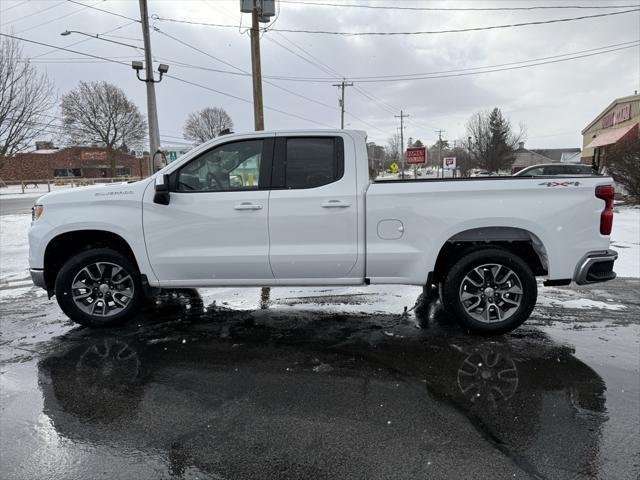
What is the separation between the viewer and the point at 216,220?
4633 millimetres

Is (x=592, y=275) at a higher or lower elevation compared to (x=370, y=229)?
lower

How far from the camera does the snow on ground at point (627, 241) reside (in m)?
7.75

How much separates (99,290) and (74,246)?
Answer: 22.9 inches

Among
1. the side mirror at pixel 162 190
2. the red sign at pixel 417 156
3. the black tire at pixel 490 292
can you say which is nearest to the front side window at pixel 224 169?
the side mirror at pixel 162 190

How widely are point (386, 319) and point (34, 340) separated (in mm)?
3723

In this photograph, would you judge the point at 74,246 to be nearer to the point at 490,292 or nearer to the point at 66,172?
the point at 490,292

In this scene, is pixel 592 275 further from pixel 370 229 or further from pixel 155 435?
pixel 155 435

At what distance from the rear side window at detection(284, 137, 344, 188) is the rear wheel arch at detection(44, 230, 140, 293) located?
74.4 inches

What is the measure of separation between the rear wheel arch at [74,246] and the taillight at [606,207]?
4.59 meters

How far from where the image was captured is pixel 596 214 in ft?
14.3

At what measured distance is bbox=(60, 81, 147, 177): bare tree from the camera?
5231 centimetres

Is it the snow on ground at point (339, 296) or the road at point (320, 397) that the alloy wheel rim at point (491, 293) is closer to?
the road at point (320, 397)

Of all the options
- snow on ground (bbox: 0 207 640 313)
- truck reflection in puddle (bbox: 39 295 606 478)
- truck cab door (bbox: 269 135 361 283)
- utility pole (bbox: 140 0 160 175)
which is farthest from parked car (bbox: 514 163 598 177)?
truck reflection in puddle (bbox: 39 295 606 478)

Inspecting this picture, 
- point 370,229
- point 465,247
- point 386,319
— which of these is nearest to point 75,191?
point 370,229
